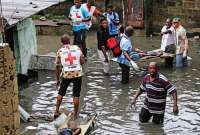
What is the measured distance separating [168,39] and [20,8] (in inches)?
186

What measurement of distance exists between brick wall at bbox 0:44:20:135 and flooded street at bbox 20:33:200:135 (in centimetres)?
462

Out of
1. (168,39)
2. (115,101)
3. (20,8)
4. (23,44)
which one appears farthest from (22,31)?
(168,39)

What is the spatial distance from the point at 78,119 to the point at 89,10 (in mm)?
5431

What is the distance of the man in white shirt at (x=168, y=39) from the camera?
17.8 meters

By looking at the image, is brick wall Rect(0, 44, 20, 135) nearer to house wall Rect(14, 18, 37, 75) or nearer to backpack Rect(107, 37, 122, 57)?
backpack Rect(107, 37, 122, 57)

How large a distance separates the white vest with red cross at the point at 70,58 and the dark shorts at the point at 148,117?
1598mm

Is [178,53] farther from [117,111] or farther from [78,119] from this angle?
[78,119]

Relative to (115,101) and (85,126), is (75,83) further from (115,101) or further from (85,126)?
(115,101)

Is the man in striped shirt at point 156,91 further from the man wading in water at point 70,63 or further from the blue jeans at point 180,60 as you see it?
the blue jeans at point 180,60

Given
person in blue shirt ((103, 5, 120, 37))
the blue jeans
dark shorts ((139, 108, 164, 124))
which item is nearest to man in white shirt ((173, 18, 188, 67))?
the blue jeans

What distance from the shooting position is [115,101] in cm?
1431

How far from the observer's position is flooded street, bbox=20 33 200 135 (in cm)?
1218

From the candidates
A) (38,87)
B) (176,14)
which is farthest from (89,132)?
(176,14)

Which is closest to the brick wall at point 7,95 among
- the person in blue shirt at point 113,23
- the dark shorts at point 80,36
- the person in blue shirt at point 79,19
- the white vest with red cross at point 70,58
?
the white vest with red cross at point 70,58
